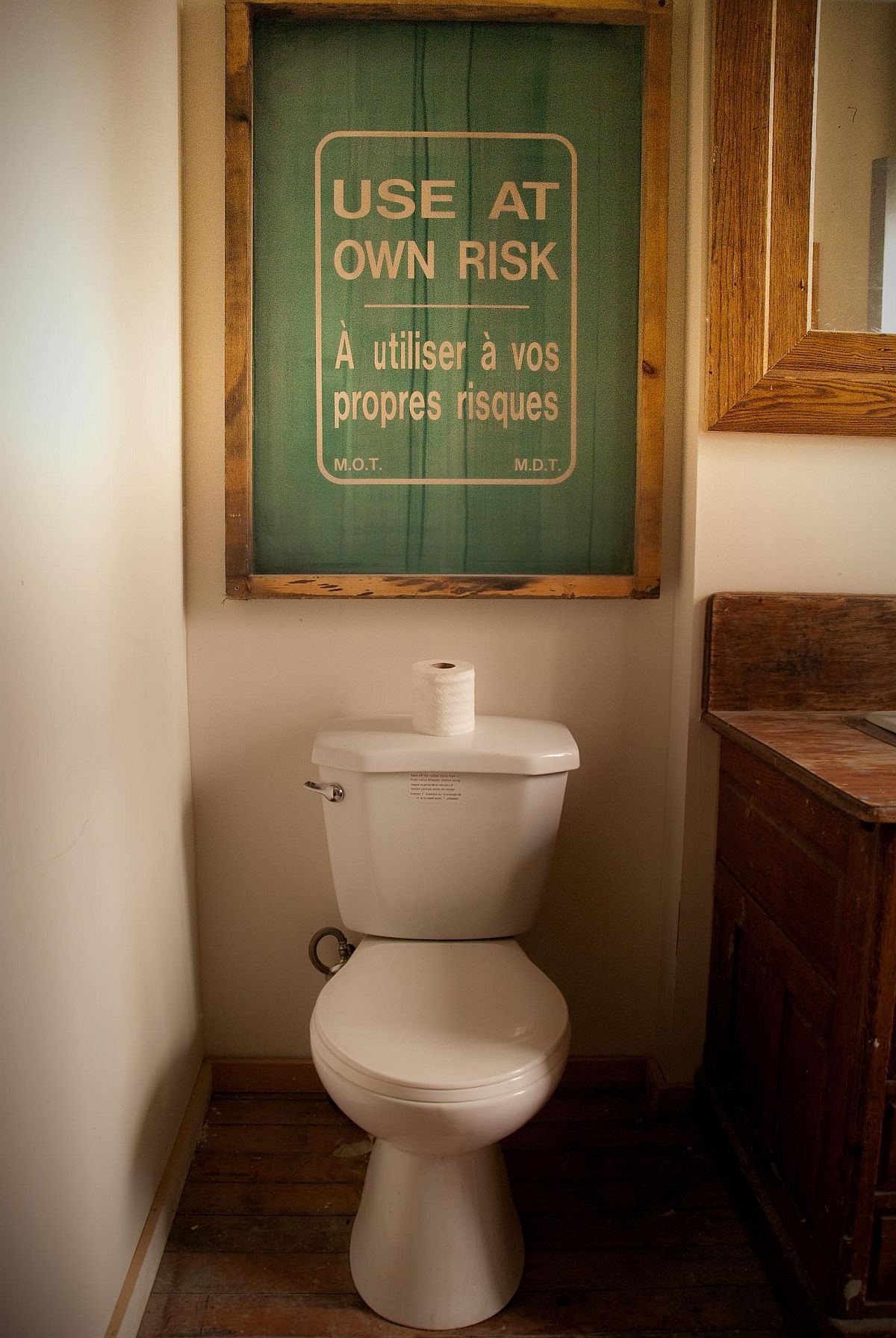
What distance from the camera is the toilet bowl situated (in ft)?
3.63

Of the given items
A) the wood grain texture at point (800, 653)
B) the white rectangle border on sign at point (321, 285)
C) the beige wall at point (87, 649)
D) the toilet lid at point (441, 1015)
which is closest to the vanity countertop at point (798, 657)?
the wood grain texture at point (800, 653)

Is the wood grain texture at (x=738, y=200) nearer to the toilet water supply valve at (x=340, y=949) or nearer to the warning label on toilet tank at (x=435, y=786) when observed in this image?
the warning label on toilet tank at (x=435, y=786)

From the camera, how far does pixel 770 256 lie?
4.67 feet

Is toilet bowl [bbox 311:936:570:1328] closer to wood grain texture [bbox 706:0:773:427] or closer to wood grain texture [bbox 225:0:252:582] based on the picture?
wood grain texture [bbox 225:0:252:582]

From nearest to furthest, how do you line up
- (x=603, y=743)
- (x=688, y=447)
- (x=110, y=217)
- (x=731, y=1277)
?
(x=110, y=217)
(x=731, y=1277)
(x=688, y=447)
(x=603, y=743)

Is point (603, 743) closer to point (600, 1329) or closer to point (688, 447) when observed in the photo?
point (688, 447)

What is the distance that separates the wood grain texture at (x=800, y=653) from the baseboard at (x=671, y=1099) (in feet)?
2.37

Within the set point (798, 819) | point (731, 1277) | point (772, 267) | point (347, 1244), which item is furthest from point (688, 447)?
point (347, 1244)

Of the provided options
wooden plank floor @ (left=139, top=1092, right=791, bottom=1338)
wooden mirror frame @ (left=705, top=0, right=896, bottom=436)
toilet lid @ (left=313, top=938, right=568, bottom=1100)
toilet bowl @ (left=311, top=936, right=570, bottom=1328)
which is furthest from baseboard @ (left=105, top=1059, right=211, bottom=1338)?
wooden mirror frame @ (left=705, top=0, right=896, bottom=436)

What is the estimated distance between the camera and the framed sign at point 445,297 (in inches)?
57.9

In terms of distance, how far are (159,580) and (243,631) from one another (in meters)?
0.22

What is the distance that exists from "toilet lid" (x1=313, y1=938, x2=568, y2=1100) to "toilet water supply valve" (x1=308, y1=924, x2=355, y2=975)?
94mm

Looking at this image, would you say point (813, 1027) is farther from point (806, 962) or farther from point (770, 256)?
point (770, 256)

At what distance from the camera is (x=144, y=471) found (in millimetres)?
1328
